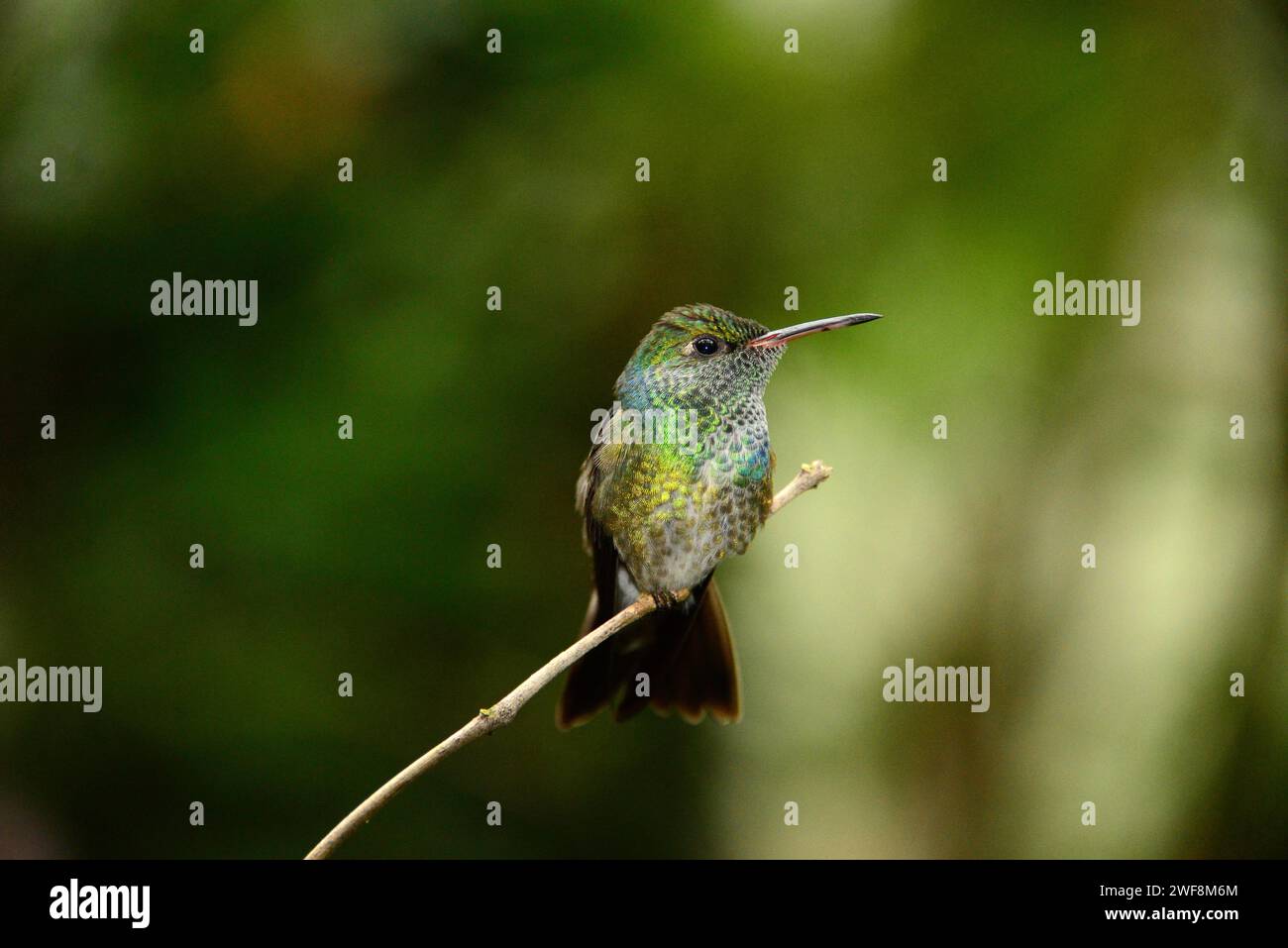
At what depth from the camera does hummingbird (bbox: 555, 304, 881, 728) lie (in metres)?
2.68

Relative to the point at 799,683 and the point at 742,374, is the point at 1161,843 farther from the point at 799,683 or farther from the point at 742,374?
the point at 742,374

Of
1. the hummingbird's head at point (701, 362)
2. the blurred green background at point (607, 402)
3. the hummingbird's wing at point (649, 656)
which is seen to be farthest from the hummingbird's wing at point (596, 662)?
the blurred green background at point (607, 402)

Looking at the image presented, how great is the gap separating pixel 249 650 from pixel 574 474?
→ 4.51 feet

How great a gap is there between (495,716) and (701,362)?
121 cm

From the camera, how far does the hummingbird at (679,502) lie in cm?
268

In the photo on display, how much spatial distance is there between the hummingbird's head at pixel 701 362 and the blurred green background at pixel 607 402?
1.36 meters

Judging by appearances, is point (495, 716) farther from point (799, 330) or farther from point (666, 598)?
point (799, 330)

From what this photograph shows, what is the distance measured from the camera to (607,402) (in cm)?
412

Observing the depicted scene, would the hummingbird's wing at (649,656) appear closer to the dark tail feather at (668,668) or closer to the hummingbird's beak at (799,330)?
the dark tail feather at (668,668)

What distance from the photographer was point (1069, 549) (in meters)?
4.21

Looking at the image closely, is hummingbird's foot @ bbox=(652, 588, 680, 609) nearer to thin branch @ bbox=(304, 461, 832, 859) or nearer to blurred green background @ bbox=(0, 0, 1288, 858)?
thin branch @ bbox=(304, 461, 832, 859)

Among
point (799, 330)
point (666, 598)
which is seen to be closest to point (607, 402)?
point (666, 598)

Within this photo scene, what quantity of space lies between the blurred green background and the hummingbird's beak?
142cm

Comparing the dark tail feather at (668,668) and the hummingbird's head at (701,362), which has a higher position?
the hummingbird's head at (701,362)
